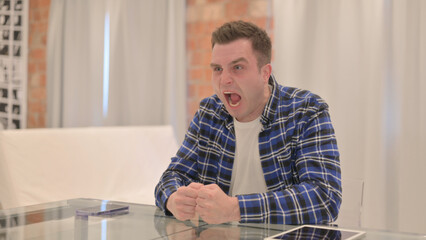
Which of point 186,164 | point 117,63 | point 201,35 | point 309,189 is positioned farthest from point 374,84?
point 117,63

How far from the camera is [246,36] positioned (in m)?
1.90

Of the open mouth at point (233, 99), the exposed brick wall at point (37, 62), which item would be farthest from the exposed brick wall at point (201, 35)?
the open mouth at point (233, 99)

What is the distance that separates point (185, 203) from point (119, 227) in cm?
22

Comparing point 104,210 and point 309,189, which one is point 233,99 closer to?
point 309,189

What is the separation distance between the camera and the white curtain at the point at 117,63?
13.7 ft

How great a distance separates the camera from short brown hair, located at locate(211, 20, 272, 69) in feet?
6.21

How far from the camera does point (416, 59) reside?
10.3 ft

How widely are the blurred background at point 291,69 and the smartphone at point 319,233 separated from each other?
72 cm

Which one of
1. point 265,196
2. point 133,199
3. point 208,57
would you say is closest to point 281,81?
point 208,57

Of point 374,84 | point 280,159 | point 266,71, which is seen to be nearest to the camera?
point 280,159

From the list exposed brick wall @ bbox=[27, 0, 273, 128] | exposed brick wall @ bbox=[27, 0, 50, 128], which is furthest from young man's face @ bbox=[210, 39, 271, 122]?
exposed brick wall @ bbox=[27, 0, 50, 128]

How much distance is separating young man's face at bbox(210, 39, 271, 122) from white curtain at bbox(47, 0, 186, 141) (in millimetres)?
2218

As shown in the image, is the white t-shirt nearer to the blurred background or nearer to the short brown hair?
the short brown hair

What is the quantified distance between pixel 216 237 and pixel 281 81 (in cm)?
241
